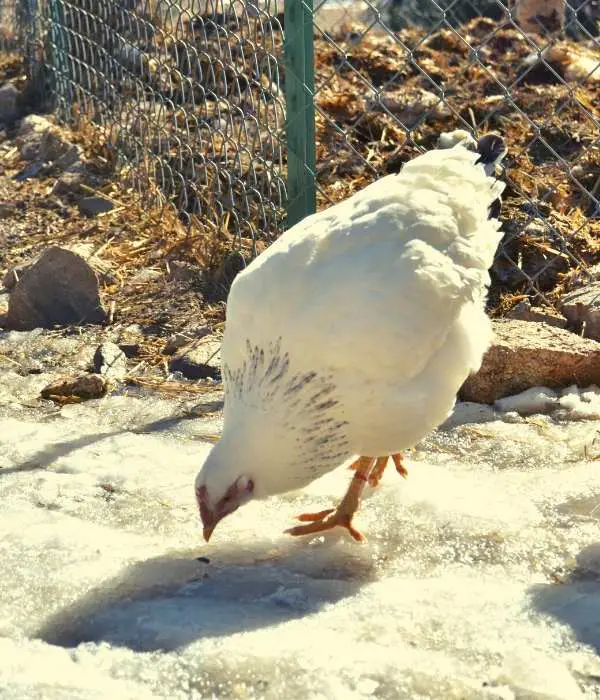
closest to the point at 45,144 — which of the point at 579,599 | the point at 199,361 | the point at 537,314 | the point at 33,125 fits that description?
the point at 33,125

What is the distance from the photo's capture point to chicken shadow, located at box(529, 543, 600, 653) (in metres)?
2.43

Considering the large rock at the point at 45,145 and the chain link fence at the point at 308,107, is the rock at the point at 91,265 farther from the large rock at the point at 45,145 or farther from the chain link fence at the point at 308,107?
the large rock at the point at 45,145

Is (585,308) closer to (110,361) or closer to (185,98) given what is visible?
(110,361)

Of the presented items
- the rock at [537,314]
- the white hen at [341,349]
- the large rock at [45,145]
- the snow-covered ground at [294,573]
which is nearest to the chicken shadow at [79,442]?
the snow-covered ground at [294,573]

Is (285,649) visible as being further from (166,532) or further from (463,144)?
(463,144)

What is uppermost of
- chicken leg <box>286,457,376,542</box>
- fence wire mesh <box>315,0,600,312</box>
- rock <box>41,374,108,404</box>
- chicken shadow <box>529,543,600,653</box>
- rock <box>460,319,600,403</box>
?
fence wire mesh <box>315,0,600,312</box>

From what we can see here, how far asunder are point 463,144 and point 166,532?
1.58m

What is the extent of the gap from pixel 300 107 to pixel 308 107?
0.03 metres

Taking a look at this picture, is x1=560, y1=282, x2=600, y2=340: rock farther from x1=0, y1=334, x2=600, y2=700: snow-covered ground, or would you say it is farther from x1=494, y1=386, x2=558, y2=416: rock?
x1=0, y1=334, x2=600, y2=700: snow-covered ground

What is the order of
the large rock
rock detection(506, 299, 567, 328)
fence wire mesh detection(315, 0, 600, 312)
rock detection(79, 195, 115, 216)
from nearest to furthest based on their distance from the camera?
rock detection(506, 299, 567, 328) < fence wire mesh detection(315, 0, 600, 312) < rock detection(79, 195, 115, 216) < the large rock

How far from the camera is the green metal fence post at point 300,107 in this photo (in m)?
4.01

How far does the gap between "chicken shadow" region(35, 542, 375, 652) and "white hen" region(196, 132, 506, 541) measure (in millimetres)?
128

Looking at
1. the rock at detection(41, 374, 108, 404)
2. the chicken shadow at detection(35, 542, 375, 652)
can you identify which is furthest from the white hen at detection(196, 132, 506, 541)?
the rock at detection(41, 374, 108, 404)

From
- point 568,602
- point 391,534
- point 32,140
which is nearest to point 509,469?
point 391,534
